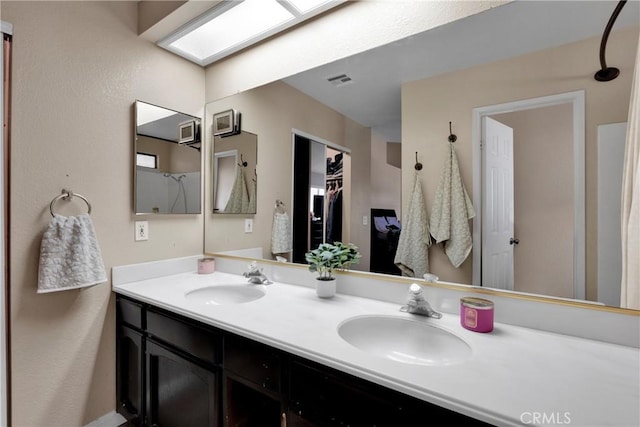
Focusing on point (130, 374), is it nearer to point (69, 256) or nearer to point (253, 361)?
point (69, 256)

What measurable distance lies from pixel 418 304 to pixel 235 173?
1.41 m

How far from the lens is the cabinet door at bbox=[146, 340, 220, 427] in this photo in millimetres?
1133

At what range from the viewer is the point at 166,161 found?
1.77 meters

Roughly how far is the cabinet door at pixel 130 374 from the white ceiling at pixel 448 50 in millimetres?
1549

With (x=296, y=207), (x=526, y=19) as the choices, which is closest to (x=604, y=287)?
(x=526, y=19)

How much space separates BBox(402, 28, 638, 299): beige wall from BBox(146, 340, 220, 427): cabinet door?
103 centimetres

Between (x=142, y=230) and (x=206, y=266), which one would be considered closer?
(x=142, y=230)

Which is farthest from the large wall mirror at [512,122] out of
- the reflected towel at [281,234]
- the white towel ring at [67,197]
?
the white towel ring at [67,197]

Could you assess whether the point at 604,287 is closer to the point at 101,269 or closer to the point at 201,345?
the point at 201,345

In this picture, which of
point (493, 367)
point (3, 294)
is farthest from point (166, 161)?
point (493, 367)

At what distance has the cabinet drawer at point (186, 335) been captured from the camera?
111cm

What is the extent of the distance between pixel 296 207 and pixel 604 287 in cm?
130

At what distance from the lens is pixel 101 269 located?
1404 mm

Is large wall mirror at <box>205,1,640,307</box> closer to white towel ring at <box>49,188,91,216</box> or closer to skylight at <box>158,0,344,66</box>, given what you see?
skylight at <box>158,0,344,66</box>
